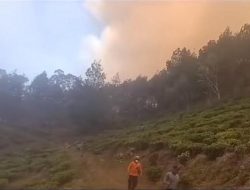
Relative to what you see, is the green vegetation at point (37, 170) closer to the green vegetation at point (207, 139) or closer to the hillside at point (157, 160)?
the hillside at point (157, 160)

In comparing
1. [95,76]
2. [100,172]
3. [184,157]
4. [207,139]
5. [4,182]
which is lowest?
[4,182]

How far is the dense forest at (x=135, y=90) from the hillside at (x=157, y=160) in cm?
2922

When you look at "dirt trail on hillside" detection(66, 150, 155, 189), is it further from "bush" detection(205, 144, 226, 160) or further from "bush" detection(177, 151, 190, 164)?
"bush" detection(205, 144, 226, 160)

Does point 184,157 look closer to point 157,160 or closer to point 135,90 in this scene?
point 157,160

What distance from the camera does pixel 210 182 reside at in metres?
29.5

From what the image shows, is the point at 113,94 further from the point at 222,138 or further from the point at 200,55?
the point at 222,138

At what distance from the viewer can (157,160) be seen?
130 ft

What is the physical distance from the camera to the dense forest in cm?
8575

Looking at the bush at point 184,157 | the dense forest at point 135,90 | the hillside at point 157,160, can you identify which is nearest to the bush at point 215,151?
the hillside at point 157,160

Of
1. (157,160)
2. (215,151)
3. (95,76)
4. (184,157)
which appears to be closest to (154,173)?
(184,157)

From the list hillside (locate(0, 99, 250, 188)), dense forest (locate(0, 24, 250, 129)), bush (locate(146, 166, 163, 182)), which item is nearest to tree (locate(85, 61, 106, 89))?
dense forest (locate(0, 24, 250, 129))

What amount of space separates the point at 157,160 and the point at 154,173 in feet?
14.4

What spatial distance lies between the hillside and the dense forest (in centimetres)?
2922

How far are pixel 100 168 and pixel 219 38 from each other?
55.8 meters
